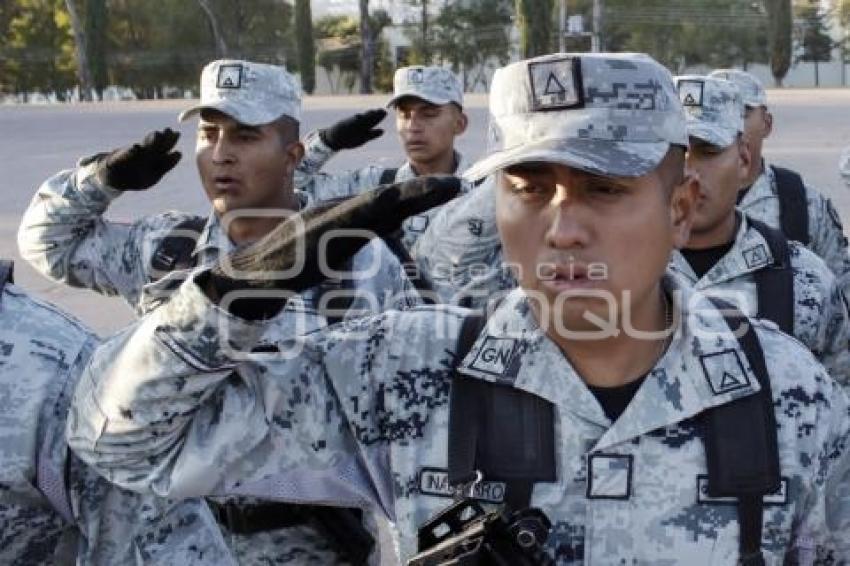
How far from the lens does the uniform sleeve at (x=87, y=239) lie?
2.93m

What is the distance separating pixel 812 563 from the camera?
1596 millimetres

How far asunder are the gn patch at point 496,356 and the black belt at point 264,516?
105cm

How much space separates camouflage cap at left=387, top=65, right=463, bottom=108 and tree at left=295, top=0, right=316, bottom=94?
28.6m

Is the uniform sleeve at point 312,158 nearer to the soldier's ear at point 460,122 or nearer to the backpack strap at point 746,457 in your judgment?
the soldier's ear at point 460,122

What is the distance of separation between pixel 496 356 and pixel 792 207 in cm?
255

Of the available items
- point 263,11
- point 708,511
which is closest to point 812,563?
point 708,511

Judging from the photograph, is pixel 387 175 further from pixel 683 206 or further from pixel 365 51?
pixel 365 51

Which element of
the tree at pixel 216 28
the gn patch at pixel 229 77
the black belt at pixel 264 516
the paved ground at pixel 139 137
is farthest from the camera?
the tree at pixel 216 28

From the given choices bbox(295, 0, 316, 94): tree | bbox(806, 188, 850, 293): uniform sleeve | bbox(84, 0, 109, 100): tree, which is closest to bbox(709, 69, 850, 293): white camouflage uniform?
bbox(806, 188, 850, 293): uniform sleeve

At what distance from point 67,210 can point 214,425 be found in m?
1.71

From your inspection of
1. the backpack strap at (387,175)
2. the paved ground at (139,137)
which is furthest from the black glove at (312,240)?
the paved ground at (139,137)

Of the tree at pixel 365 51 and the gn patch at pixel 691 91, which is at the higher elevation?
the tree at pixel 365 51

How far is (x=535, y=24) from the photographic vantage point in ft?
94.7

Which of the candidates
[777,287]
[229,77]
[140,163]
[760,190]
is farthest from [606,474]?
[760,190]
